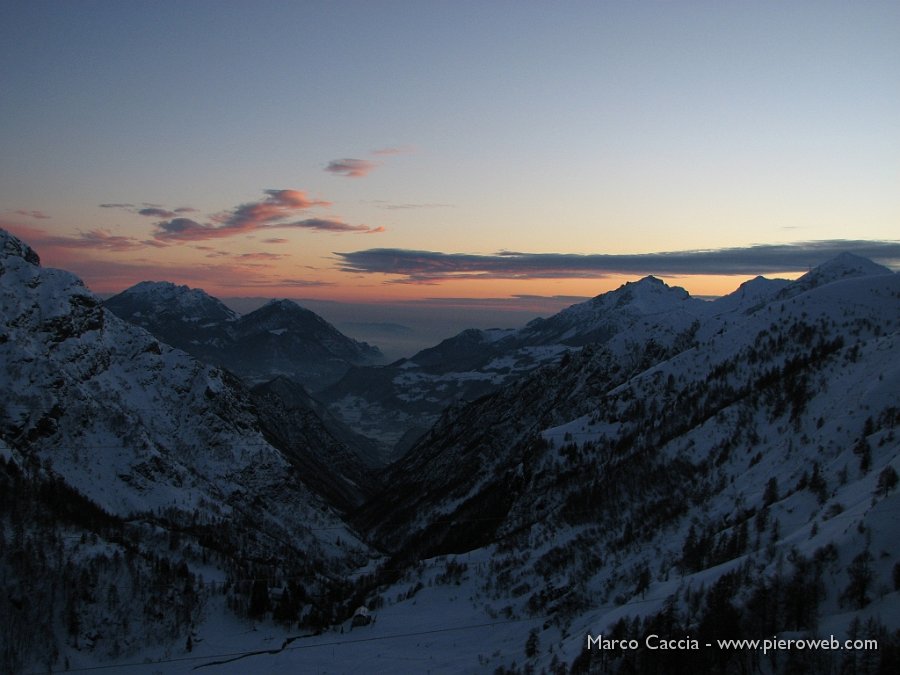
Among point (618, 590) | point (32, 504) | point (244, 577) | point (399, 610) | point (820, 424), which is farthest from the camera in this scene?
point (244, 577)

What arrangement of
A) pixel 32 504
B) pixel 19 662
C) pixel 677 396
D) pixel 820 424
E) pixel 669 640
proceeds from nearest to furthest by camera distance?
pixel 669 640
pixel 820 424
pixel 19 662
pixel 32 504
pixel 677 396

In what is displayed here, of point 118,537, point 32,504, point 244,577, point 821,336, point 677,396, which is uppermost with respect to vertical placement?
point 821,336

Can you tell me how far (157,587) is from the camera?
407 ft

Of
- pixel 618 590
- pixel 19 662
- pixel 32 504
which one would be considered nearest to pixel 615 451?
pixel 618 590

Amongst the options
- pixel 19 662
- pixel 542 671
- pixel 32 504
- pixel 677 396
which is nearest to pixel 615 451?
pixel 677 396

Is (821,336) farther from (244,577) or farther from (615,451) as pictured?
(244,577)

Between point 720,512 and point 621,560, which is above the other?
point 720,512

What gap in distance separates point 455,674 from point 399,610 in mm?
38688

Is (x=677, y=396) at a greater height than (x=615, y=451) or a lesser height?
greater

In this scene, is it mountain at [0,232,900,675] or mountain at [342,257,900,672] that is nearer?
mountain at [342,257,900,672]

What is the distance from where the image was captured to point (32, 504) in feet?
477

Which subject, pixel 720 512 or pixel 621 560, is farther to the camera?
pixel 621 560

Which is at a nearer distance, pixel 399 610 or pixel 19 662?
pixel 19 662

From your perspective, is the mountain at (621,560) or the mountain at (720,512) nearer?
the mountain at (720,512)
